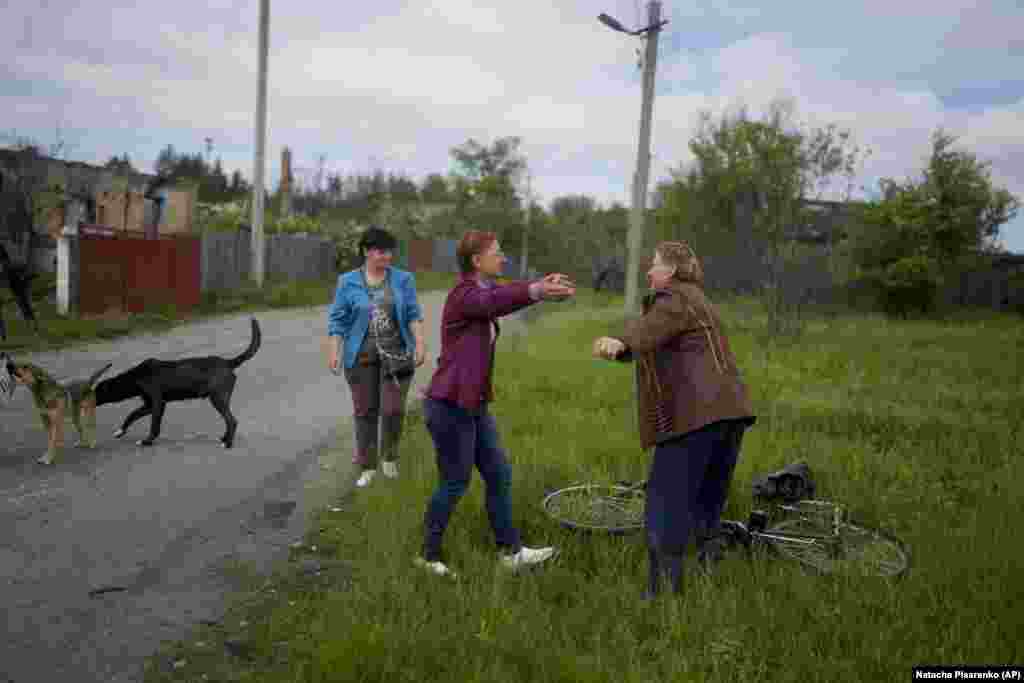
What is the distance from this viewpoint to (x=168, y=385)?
7094 millimetres

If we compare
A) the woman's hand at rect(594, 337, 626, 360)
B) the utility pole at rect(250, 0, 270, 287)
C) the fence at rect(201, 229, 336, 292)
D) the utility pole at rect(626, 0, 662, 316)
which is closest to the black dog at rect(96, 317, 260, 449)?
the woman's hand at rect(594, 337, 626, 360)

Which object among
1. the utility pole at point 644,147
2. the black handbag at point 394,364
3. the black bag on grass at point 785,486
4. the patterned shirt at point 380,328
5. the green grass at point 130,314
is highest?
the utility pole at point 644,147

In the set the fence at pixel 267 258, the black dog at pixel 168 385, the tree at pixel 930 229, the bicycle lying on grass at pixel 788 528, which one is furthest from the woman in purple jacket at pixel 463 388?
the tree at pixel 930 229

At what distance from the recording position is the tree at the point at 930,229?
82.4 feet

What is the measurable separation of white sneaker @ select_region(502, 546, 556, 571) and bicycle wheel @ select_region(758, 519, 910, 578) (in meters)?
1.26

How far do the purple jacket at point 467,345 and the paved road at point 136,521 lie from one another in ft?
5.22

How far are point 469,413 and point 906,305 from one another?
24843mm

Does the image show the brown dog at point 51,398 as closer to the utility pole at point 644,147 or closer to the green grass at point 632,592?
the green grass at point 632,592

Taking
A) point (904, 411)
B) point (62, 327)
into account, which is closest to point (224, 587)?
point (904, 411)

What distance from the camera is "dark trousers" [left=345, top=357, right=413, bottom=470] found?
6.35 m

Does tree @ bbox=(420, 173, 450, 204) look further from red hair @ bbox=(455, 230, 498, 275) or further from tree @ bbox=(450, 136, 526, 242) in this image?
red hair @ bbox=(455, 230, 498, 275)

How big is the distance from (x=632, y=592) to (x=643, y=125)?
1362cm

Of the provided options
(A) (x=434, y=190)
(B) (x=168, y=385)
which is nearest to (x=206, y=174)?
(A) (x=434, y=190)

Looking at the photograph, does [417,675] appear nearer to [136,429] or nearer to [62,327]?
[136,429]
